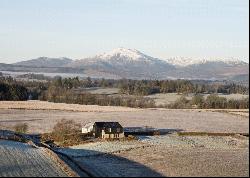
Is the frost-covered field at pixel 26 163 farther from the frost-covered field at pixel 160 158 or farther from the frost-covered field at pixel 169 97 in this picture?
the frost-covered field at pixel 169 97

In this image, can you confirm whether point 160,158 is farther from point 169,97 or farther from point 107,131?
point 169,97

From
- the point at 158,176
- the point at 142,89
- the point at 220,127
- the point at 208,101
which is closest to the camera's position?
the point at 158,176

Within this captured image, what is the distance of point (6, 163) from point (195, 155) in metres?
15.3

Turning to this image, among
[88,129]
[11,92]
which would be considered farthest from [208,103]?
[88,129]

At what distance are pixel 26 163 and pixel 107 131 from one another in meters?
29.8

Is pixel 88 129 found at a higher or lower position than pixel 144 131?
higher

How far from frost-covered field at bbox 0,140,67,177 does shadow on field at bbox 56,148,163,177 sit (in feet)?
5.50

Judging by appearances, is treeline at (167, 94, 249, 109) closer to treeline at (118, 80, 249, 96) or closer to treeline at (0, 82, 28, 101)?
treeline at (118, 80, 249, 96)

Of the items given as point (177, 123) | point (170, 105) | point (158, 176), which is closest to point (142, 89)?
point (170, 105)

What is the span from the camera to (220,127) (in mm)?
85000

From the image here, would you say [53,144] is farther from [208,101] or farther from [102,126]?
[208,101]

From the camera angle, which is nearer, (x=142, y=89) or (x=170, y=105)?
(x=170, y=105)

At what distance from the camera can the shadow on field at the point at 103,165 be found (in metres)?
35.7

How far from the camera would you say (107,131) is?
70.8 meters
